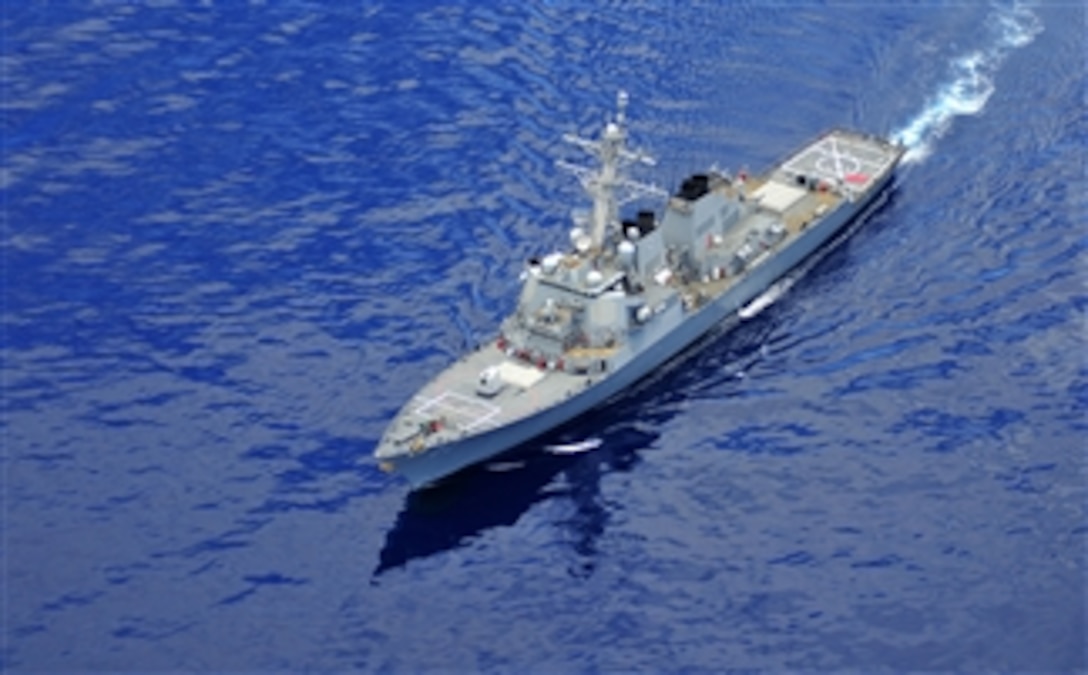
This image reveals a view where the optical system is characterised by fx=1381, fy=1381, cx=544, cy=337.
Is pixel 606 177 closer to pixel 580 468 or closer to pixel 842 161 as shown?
pixel 580 468

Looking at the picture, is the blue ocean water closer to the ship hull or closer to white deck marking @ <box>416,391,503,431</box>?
the ship hull

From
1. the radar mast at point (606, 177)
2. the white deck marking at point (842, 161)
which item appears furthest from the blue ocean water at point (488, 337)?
the radar mast at point (606, 177)

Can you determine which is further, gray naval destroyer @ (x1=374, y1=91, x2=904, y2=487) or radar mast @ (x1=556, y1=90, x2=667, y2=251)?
radar mast @ (x1=556, y1=90, x2=667, y2=251)

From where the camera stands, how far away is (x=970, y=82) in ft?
357

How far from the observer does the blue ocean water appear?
66.0m

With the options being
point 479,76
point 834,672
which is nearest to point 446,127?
point 479,76

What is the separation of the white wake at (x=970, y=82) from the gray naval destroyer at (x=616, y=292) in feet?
18.0

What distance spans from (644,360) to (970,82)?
142ft

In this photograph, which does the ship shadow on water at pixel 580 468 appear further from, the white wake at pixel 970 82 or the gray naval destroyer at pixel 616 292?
the white wake at pixel 970 82

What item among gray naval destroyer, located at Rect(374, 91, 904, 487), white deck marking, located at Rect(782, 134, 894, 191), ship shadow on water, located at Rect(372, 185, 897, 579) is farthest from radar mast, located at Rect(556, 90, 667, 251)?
white deck marking, located at Rect(782, 134, 894, 191)

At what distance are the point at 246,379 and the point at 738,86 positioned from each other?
47.3m

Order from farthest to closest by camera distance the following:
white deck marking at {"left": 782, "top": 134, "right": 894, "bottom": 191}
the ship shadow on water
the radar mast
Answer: white deck marking at {"left": 782, "top": 134, "right": 894, "bottom": 191} < the radar mast < the ship shadow on water

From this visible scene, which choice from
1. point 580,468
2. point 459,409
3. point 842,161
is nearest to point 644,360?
point 580,468

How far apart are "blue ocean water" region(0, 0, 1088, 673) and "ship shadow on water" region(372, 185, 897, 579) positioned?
25 cm
